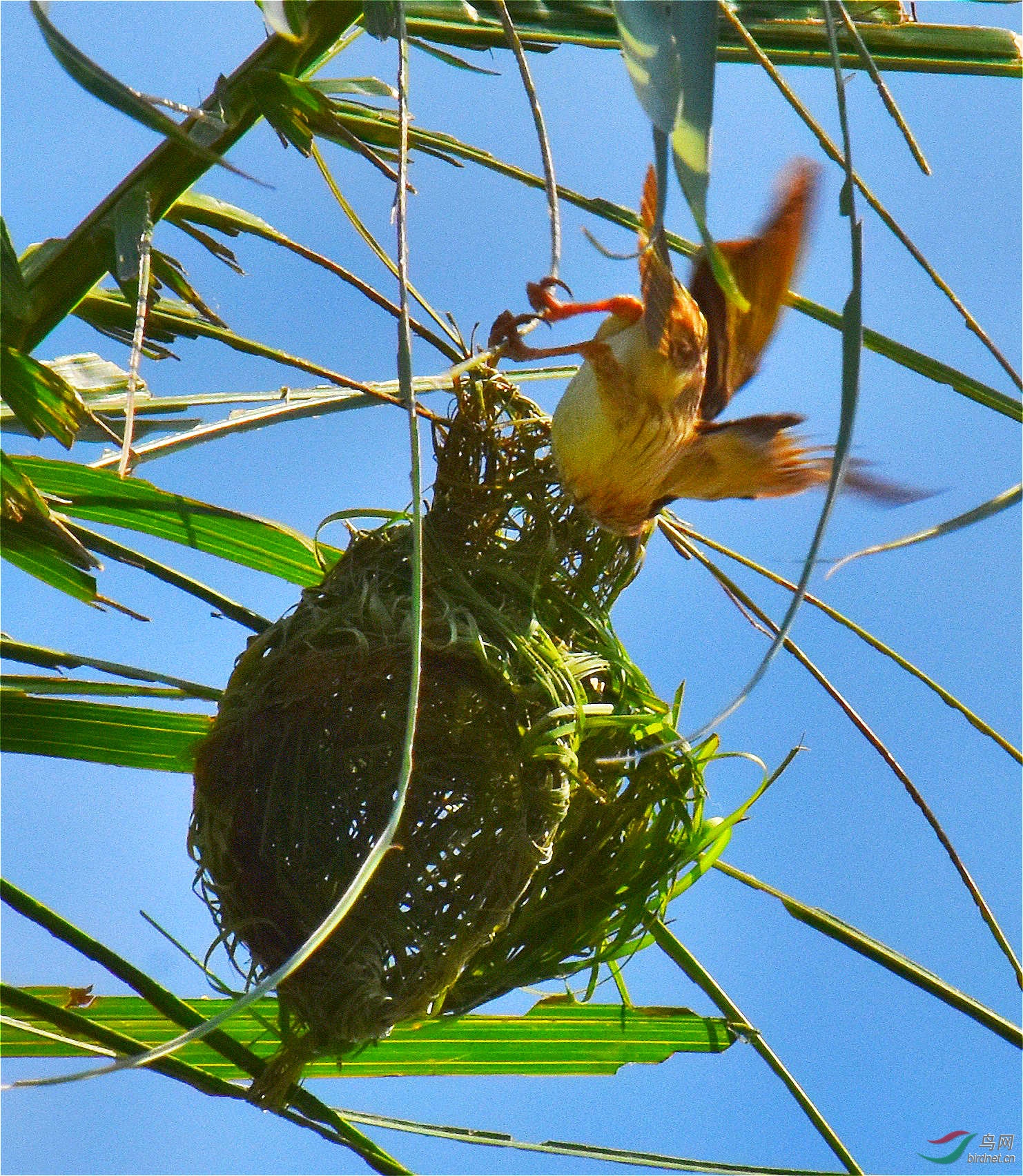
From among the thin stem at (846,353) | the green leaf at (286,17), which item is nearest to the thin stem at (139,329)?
the green leaf at (286,17)

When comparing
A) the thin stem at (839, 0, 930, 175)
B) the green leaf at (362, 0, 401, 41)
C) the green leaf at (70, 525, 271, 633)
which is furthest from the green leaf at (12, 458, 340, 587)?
the thin stem at (839, 0, 930, 175)

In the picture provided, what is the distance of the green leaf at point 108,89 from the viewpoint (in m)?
0.45

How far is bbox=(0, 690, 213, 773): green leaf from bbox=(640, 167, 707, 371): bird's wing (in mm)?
550

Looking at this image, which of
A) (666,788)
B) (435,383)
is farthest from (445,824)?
(435,383)

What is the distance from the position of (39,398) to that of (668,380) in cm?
52

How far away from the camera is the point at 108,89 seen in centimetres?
50

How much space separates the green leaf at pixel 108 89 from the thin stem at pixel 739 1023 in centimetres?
82

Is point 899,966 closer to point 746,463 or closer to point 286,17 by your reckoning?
point 746,463

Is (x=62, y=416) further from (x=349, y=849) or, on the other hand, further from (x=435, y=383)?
(x=349, y=849)

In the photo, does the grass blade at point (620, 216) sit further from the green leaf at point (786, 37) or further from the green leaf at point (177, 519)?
the green leaf at point (177, 519)

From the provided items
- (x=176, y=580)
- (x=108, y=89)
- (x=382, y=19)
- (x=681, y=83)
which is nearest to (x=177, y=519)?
(x=176, y=580)

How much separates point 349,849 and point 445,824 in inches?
3.3

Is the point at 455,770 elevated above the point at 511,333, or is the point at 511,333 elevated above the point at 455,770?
the point at 511,333

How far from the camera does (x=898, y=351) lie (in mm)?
1000
